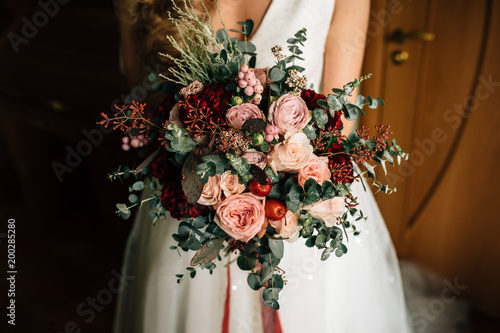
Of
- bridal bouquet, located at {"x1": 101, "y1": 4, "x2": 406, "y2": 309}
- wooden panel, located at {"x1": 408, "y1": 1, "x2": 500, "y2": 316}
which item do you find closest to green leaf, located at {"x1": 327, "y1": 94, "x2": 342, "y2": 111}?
bridal bouquet, located at {"x1": 101, "y1": 4, "x2": 406, "y2": 309}

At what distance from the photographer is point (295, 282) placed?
1.08 m

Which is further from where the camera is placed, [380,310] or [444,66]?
[444,66]

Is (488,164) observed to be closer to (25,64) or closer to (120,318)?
(120,318)

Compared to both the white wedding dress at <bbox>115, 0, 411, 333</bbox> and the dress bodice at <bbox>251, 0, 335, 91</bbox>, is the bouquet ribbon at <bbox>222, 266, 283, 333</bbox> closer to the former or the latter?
the white wedding dress at <bbox>115, 0, 411, 333</bbox>

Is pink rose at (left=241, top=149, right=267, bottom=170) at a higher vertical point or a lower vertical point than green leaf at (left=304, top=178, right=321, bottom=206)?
higher

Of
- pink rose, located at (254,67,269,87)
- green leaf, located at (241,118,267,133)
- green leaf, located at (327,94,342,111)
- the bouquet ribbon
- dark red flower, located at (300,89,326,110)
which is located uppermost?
pink rose, located at (254,67,269,87)

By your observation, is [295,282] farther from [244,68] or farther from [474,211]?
[474,211]

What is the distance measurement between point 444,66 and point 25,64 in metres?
2.10

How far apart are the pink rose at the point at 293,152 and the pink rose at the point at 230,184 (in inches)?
3.0

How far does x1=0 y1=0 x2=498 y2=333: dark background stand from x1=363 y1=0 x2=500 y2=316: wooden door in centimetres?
33

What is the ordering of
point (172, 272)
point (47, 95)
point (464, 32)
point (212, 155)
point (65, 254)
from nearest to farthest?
point (212, 155), point (172, 272), point (464, 32), point (47, 95), point (65, 254)

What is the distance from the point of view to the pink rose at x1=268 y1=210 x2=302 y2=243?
0.72m

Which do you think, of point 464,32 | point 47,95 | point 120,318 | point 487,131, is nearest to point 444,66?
point 464,32

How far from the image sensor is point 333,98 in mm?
708
